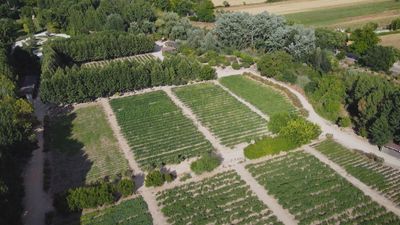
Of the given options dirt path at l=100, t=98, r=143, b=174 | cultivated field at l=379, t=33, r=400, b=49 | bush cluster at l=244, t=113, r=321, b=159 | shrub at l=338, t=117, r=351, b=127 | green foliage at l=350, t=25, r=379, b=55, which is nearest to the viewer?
dirt path at l=100, t=98, r=143, b=174

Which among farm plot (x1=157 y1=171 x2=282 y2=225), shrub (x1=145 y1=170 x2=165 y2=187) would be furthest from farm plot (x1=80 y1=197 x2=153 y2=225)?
shrub (x1=145 y1=170 x2=165 y2=187)

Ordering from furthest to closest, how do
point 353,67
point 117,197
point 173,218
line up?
1. point 353,67
2. point 117,197
3. point 173,218

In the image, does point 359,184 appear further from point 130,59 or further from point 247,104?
point 130,59

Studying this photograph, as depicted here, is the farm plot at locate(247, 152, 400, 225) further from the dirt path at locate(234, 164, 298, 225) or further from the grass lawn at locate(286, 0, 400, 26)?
the grass lawn at locate(286, 0, 400, 26)

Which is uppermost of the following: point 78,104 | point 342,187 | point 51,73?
point 51,73

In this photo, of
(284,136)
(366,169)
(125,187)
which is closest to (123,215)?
(125,187)

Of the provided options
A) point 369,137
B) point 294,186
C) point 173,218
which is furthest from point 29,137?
point 369,137

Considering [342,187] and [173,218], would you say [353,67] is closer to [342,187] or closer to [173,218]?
[342,187]
